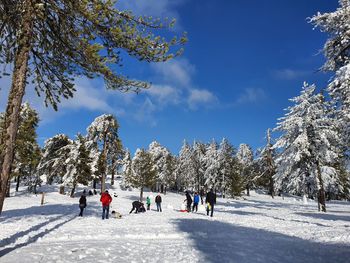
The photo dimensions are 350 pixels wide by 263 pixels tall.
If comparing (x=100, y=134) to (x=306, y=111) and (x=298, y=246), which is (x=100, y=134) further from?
(x=298, y=246)

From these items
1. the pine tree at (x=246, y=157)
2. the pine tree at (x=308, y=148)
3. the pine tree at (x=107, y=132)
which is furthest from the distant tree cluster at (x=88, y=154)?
the pine tree at (x=246, y=157)

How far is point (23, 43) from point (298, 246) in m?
10.6

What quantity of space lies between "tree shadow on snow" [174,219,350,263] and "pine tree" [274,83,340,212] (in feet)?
55.9

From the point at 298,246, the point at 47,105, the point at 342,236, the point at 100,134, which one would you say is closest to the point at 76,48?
the point at 47,105

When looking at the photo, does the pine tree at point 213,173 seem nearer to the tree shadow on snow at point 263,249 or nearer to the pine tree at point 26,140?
the pine tree at point 26,140

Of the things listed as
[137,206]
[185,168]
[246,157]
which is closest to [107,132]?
[137,206]

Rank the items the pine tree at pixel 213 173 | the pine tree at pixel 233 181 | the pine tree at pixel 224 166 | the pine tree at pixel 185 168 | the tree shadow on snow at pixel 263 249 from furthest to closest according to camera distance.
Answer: the pine tree at pixel 185 168 < the pine tree at pixel 213 173 < the pine tree at pixel 224 166 < the pine tree at pixel 233 181 < the tree shadow on snow at pixel 263 249

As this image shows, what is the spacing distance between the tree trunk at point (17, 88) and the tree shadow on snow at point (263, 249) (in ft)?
19.1

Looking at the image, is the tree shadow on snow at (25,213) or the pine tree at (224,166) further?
the pine tree at (224,166)

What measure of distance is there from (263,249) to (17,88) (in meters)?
8.79

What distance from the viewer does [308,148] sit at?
2973 centimetres

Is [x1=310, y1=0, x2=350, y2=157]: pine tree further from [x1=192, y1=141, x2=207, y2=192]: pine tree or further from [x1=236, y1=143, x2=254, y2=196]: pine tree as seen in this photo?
[x1=236, y1=143, x2=254, y2=196]: pine tree

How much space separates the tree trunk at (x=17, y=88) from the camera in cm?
796

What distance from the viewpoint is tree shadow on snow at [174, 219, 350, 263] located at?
28.4ft
